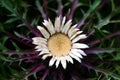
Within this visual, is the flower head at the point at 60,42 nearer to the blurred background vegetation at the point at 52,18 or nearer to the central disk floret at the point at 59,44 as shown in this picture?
the central disk floret at the point at 59,44

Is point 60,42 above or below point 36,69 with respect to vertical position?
above

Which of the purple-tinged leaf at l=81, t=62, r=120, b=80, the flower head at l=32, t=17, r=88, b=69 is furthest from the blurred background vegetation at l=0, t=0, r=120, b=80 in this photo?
the flower head at l=32, t=17, r=88, b=69

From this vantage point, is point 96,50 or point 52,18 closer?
point 96,50

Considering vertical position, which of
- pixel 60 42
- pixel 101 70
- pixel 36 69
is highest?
pixel 60 42

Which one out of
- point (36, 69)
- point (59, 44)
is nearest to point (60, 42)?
point (59, 44)

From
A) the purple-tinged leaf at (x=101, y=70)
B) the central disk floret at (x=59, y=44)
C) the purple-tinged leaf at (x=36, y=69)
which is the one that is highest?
the central disk floret at (x=59, y=44)

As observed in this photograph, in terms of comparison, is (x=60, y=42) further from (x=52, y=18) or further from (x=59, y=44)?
(x=52, y=18)

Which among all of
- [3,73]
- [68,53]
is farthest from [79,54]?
[3,73]

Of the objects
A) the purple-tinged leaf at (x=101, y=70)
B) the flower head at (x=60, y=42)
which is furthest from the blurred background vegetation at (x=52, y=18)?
the flower head at (x=60, y=42)
